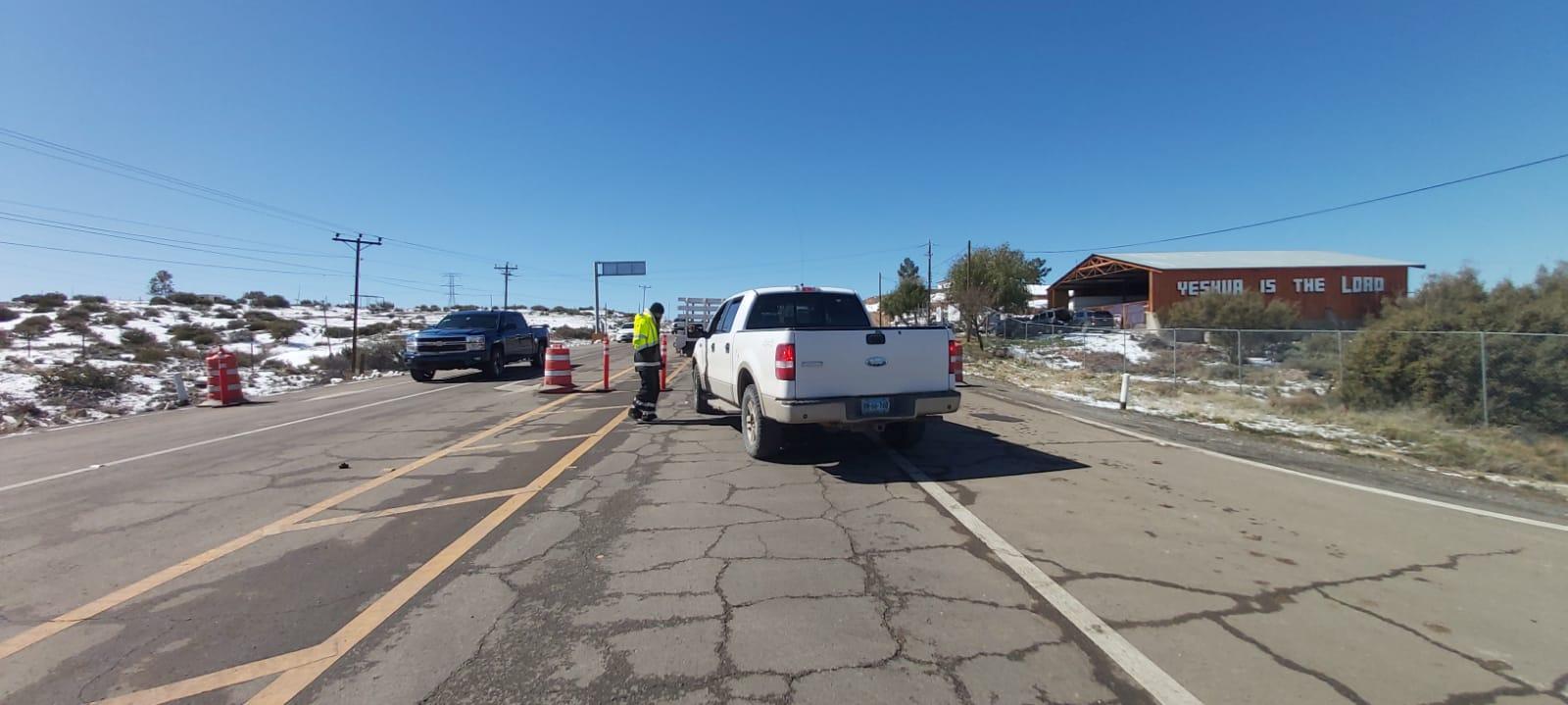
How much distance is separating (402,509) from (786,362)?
3545mm

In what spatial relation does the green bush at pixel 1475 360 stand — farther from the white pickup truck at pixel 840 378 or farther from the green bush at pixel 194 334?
the green bush at pixel 194 334

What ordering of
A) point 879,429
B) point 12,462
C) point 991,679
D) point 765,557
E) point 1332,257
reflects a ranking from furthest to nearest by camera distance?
point 1332,257
point 879,429
point 12,462
point 765,557
point 991,679

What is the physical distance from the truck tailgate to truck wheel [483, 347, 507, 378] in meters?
14.3

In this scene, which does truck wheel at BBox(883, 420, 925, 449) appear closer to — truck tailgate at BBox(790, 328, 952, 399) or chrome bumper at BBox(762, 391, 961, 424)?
chrome bumper at BBox(762, 391, 961, 424)

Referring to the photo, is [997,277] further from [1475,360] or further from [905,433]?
[905,433]

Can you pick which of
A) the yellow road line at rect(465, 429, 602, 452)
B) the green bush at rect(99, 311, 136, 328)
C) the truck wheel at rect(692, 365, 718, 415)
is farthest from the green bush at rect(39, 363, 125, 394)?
the green bush at rect(99, 311, 136, 328)

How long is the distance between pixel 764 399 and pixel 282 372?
2156cm

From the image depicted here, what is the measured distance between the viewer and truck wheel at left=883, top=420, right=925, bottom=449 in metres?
7.70

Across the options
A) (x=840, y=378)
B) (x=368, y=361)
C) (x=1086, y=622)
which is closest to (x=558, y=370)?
(x=840, y=378)

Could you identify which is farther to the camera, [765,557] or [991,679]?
[765,557]

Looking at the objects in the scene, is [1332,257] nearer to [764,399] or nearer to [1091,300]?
[1091,300]

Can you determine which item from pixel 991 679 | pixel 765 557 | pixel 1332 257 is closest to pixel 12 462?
pixel 765 557

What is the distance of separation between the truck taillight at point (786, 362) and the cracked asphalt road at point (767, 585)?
103 cm

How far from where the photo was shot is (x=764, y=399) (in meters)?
6.88
